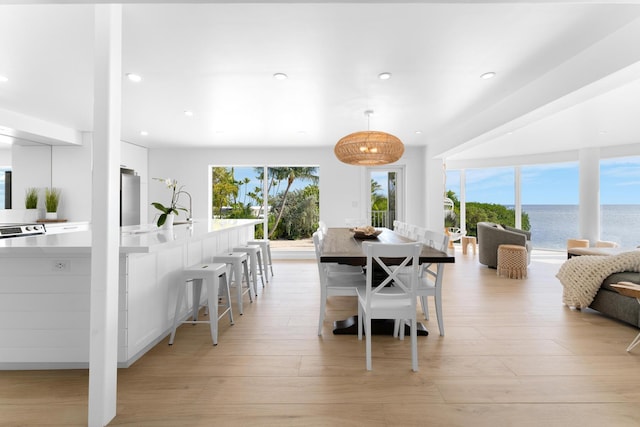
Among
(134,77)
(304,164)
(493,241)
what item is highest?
(134,77)

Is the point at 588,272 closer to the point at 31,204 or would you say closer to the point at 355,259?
the point at 355,259

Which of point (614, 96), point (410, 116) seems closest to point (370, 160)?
point (410, 116)

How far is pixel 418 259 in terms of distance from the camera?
2.34m

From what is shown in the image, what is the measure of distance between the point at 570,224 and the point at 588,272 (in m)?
19.6

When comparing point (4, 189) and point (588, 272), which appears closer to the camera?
point (588, 272)

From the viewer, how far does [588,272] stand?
3.44 meters

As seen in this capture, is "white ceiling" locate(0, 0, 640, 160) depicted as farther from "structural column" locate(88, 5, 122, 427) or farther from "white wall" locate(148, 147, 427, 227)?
"white wall" locate(148, 147, 427, 227)

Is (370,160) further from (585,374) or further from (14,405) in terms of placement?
(14,405)

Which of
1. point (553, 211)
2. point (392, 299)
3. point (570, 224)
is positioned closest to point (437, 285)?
point (392, 299)

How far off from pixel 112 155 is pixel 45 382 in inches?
64.6

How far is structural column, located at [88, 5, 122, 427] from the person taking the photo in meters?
1.69

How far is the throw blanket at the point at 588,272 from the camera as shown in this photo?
327cm

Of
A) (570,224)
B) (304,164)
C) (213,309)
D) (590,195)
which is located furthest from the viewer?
(570,224)

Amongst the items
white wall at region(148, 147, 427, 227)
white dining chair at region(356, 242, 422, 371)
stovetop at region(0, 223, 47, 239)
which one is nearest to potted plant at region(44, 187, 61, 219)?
stovetop at region(0, 223, 47, 239)
